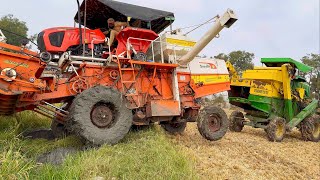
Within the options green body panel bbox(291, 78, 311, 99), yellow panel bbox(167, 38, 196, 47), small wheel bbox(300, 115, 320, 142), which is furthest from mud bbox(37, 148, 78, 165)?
green body panel bbox(291, 78, 311, 99)

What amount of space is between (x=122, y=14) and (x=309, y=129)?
22.3 feet

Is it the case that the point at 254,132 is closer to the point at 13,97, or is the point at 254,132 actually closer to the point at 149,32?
the point at 149,32

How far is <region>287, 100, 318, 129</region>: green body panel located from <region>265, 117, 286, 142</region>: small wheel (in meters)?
0.27

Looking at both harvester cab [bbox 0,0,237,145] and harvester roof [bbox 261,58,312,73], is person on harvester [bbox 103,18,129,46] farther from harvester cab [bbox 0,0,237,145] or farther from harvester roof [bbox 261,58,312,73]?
harvester roof [bbox 261,58,312,73]

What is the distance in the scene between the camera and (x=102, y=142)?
18.5ft

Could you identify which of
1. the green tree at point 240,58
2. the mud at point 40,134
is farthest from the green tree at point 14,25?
the mud at point 40,134

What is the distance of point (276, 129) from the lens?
953 centimetres

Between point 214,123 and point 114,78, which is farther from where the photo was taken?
point 214,123

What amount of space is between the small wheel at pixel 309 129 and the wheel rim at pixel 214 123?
4.28 m

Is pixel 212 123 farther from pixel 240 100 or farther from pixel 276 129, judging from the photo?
pixel 240 100

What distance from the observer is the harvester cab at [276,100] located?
10.2 metres

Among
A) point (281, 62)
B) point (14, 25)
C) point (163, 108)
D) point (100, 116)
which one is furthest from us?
point (14, 25)

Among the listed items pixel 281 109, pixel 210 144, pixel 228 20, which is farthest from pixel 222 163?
pixel 281 109

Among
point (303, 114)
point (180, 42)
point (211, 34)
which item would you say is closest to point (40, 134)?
point (180, 42)
